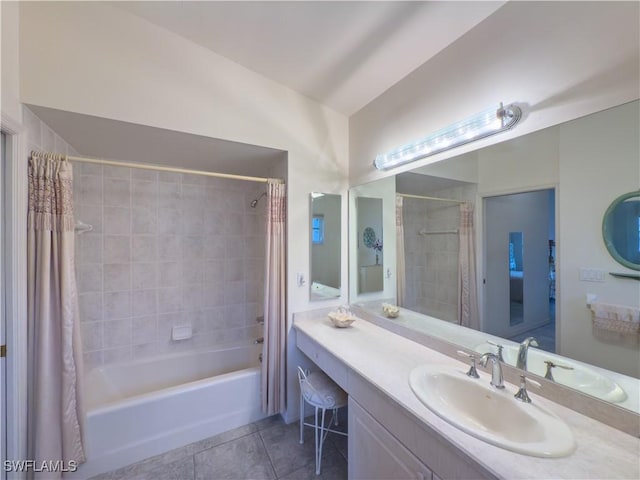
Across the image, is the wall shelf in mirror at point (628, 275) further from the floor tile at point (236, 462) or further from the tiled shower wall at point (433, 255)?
the floor tile at point (236, 462)

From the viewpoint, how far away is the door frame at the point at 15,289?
128cm

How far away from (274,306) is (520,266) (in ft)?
5.44

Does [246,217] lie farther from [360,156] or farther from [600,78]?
[600,78]

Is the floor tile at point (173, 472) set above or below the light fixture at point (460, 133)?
below

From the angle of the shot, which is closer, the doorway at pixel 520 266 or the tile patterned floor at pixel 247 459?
the doorway at pixel 520 266

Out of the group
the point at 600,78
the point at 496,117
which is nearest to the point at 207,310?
the point at 496,117

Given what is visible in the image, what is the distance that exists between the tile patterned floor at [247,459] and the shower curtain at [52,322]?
468 millimetres

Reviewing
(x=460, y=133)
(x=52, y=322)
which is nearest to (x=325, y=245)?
(x=460, y=133)

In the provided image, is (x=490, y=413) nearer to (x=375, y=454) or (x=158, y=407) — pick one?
(x=375, y=454)

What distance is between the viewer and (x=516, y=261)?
1.35 m

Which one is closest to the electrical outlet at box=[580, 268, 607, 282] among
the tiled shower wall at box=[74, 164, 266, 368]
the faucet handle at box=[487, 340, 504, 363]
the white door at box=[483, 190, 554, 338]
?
the white door at box=[483, 190, 554, 338]

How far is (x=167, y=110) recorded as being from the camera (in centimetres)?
163

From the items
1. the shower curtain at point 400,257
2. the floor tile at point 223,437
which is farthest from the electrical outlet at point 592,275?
the floor tile at point 223,437

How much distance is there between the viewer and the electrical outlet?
0.99 m
